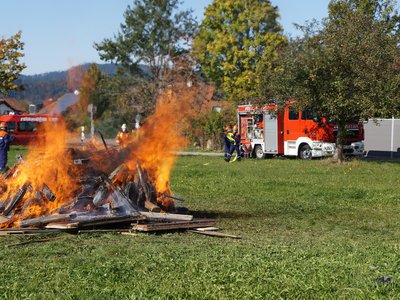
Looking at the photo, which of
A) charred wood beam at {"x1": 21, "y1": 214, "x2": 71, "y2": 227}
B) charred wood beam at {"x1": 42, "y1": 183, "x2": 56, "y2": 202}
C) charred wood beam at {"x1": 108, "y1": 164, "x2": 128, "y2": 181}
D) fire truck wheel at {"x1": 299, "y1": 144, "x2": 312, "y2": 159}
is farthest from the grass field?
fire truck wheel at {"x1": 299, "y1": 144, "x2": 312, "y2": 159}

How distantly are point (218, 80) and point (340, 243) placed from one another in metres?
57.8

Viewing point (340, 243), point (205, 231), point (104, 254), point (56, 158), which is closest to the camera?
point (104, 254)

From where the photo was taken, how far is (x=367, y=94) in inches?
1107

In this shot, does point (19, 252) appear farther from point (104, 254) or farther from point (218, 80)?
point (218, 80)

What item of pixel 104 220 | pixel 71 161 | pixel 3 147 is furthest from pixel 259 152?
pixel 104 220

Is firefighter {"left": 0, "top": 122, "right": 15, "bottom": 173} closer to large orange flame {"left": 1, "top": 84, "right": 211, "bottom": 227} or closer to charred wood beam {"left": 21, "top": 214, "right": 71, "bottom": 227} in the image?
large orange flame {"left": 1, "top": 84, "right": 211, "bottom": 227}

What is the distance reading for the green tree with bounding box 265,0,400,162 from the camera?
2798 cm

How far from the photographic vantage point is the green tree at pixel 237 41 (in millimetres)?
64562

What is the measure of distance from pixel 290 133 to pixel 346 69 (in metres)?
8.68

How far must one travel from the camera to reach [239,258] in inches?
361

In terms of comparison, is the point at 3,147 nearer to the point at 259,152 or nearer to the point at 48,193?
the point at 48,193

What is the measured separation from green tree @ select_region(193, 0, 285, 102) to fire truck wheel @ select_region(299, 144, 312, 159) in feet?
89.9

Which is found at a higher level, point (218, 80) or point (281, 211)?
point (218, 80)

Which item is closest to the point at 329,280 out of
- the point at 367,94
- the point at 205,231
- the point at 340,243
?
the point at 340,243
